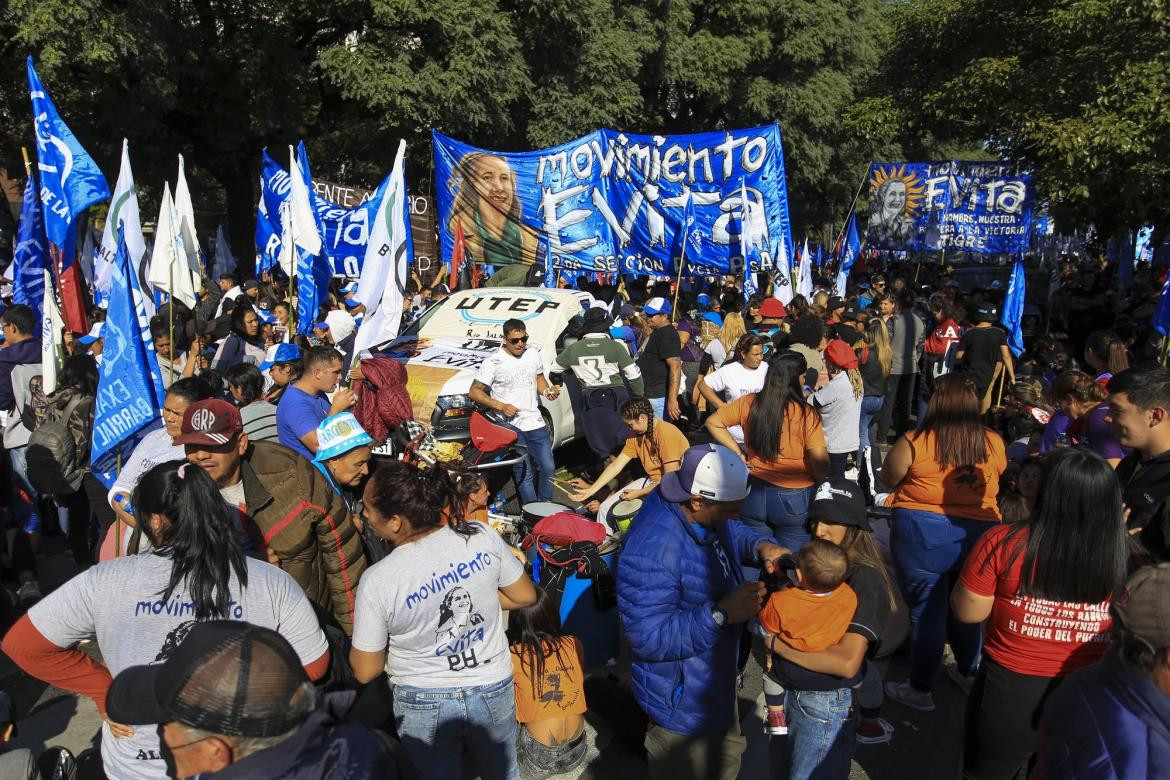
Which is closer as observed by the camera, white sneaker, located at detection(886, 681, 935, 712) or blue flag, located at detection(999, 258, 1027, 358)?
white sneaker, located at detection(886, 681, 935, 712)

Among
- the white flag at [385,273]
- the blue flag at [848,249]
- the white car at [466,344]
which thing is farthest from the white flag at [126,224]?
the blue flag at [848,249]

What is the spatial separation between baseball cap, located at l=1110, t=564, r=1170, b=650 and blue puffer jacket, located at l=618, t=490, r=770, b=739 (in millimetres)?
1188

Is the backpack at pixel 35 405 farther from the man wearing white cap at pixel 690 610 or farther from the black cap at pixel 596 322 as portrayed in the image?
the man wearing white cap at pixel 690 610

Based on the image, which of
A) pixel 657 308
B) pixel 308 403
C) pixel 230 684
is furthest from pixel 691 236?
pixel 230 684

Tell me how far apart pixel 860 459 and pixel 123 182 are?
658 centimetres

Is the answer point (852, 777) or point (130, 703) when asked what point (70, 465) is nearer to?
point (130, 703)

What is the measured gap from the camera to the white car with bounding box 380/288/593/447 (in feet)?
26.7

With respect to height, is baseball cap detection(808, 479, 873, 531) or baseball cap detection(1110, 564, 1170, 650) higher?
baseball cap detection(1110, 564, 1170, 650)

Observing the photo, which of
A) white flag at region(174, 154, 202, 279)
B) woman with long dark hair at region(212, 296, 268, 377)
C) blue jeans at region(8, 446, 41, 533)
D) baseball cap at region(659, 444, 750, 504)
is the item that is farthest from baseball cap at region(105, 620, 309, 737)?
white flag at region(174, 154, 202, 279)

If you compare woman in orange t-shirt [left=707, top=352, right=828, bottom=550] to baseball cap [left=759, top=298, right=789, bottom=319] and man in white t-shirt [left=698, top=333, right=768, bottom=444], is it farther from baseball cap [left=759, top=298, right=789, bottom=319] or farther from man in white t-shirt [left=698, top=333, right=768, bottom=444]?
baseball cap [left=759, top=298, right=789, bottom=319]

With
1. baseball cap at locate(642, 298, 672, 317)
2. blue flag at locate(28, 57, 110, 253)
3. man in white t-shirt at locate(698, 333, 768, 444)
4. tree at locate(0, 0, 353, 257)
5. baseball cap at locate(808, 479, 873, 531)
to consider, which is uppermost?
tree at locate(0, 0, 353, 257)

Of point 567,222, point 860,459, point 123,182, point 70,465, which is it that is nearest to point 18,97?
point 567,222

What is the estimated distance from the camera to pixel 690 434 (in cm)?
1037

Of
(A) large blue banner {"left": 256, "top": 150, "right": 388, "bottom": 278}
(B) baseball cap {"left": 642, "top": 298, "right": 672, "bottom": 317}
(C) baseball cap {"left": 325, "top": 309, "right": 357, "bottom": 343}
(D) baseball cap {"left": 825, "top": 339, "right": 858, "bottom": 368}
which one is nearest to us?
(D) baseball cap {"left": 825, "top": 339, "right": 858, "bottom": 368}
